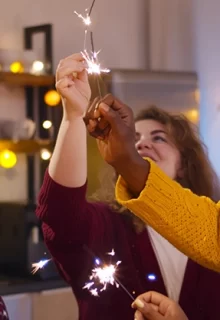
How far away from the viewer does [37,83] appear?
8.53ft

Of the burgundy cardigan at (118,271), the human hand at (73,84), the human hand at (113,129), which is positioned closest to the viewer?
the human hand at (113,129)

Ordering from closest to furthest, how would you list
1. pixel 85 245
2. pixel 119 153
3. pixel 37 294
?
pixel 119 153 → pixel 85 245 → pixel 37 294

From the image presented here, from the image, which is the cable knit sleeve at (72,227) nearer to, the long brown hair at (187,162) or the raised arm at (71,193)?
the raised arm at (71,193)

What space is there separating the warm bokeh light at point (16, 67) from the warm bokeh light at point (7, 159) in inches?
13.0

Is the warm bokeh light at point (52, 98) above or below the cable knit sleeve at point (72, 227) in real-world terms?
above

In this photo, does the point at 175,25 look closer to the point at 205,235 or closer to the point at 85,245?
the point at 85,245

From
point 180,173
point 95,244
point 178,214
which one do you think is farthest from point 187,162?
point 178,214

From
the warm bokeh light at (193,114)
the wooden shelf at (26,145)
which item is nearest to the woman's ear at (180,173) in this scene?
the wooden shelf at (26,145)

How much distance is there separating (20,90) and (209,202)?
1.96 metres

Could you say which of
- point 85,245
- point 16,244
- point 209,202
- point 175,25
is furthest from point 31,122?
point 209,202

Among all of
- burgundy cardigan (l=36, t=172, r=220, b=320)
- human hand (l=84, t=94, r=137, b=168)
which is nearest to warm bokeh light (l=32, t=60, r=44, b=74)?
burgundy cardigan (l=36, t=172, r=220, b=320)

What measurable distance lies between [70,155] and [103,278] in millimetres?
248

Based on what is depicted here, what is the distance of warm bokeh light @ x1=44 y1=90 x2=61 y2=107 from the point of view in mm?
2582

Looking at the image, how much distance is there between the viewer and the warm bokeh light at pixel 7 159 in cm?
260
